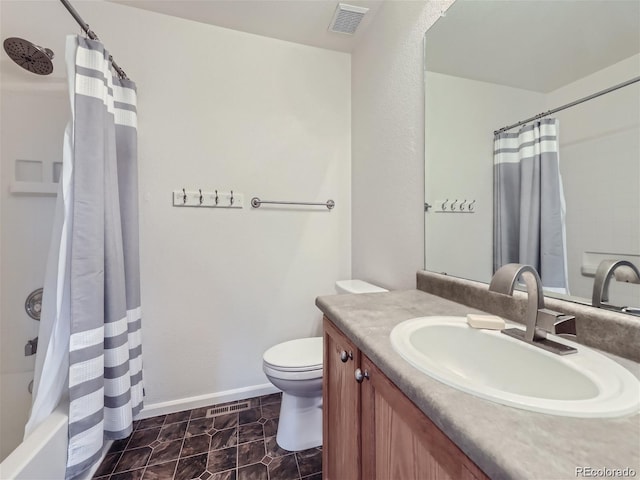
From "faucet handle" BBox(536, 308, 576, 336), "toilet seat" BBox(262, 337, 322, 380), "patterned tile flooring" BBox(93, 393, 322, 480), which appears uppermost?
"faucet handle" BBox(536, 308, 576, 336)

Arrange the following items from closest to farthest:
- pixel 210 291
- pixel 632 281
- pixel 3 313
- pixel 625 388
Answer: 1. pixel 625 388
2. pixel 632 281
3. pixel 3 313
4. pixel 210 291

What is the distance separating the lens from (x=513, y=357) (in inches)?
27.3

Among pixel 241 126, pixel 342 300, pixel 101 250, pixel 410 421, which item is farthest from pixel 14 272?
pixel 410 421

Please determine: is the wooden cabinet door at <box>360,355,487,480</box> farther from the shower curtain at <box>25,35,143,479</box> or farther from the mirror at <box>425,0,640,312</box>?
the shower curtain at <box>25,35,143,479</box>

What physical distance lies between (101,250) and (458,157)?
1566 millimetres

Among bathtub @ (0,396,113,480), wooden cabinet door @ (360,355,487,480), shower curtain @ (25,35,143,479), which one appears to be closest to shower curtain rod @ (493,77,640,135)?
wooden cabinet door @ (360,355,487,480)

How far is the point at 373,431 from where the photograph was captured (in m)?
0.72

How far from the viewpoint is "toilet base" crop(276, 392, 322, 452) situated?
140cm

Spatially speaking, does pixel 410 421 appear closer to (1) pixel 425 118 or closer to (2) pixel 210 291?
(1) pixel 425 118

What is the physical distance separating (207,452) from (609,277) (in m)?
1.75

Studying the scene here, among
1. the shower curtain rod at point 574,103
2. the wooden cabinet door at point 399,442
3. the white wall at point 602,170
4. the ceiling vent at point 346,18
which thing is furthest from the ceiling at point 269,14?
the wooden cabinet door at point 399,442

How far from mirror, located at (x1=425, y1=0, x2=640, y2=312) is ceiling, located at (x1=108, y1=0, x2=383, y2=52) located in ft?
Result: 2.31

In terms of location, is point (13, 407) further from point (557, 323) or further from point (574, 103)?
point (574, 103)

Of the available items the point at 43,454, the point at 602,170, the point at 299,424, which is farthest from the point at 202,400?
the point at 602,170
